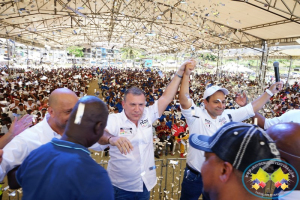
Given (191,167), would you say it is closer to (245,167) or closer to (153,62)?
(245,167)

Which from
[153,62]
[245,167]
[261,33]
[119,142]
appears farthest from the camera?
[153,62]

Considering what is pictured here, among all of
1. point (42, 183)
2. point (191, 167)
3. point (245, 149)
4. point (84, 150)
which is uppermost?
A: point (245, 149)

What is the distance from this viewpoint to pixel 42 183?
3.24 feet

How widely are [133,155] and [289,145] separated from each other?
132cm

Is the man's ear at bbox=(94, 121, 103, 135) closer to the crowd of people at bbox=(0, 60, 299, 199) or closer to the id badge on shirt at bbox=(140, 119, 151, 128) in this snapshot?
the crowd of people at bbox=(0, 60, 299, 199)

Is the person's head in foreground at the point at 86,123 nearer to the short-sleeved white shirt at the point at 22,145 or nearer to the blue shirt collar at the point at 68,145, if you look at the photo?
the blue shirt collar at the point at 68,145

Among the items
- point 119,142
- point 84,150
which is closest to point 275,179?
point 84,150

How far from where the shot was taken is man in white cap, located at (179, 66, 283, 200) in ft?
7.55

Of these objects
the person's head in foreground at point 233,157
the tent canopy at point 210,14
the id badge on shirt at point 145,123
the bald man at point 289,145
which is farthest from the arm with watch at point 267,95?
the tent canopy at point 210,14

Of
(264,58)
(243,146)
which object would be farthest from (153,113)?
(264,58)

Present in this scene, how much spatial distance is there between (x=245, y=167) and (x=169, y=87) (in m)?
1.64

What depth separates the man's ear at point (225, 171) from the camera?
2.81 feet

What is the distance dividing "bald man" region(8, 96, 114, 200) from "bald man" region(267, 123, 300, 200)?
0.89 m
